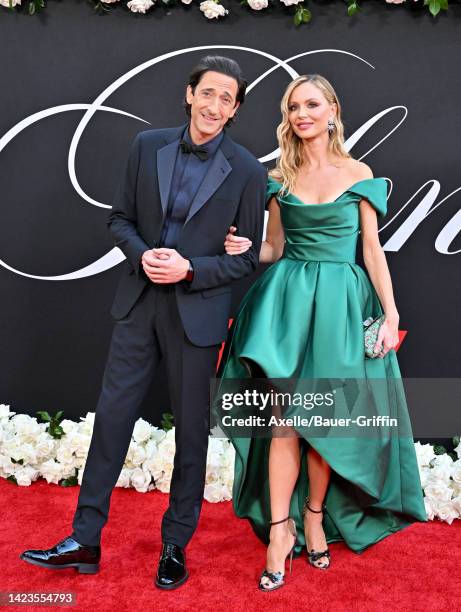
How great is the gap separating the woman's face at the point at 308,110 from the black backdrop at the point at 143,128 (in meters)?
1.07

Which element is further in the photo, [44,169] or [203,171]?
[44,169]

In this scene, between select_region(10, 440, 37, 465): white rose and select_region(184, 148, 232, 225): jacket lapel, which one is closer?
select_region(184, 148, 232, 225): jacket lapel

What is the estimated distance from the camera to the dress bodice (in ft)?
9.23

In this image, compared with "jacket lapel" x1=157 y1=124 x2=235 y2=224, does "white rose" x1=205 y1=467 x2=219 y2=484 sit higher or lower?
lower

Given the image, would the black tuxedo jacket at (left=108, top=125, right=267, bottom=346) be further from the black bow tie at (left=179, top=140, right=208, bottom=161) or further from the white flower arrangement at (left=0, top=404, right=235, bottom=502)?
the white flower arrangement at (left=0, top=404, right=235, bottom=502)

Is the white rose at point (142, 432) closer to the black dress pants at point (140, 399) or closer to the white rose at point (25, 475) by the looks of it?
the white rose at point (25, 475)

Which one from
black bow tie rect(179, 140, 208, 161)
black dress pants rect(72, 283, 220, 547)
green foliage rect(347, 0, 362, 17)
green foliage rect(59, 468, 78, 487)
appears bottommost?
green foliage rect(59, 468, 78, 487)

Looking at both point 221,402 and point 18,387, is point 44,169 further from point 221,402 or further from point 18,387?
point 221,402

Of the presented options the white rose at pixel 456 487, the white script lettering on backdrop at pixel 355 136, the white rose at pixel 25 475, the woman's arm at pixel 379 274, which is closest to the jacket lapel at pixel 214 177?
the woman's arm at pixel 379 274

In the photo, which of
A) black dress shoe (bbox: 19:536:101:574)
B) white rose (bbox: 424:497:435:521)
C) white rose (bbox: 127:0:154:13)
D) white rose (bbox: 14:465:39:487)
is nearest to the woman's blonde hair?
white rose (bbox: 127:0:154:13)

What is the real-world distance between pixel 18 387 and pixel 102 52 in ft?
6.87

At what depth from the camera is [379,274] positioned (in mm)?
2896

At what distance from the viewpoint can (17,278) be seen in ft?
13.5

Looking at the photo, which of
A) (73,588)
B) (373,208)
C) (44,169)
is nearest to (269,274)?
(373,208)
